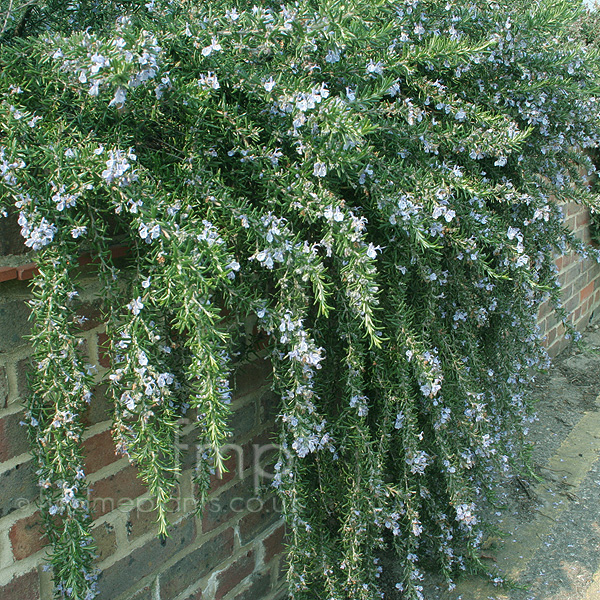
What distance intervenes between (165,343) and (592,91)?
4.96ft

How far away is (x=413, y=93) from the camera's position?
1595 mm

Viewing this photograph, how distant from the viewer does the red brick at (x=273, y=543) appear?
6.14ft

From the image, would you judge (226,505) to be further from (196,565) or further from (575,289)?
(575,289)

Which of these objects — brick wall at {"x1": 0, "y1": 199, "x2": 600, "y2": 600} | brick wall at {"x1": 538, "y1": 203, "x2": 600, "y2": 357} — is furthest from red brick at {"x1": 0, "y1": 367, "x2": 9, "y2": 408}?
brick wall at {"x1": 538, "y1": 203, "x2": 600, "y2": 357}

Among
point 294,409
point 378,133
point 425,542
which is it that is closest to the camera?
point 294,409

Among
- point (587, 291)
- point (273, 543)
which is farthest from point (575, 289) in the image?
point (273, 543)

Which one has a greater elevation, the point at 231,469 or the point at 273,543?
the point at 231,469

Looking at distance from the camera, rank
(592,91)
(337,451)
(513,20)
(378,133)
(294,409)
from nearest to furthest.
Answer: (294,409) → (378,133) → (337,451) → (513,20) → (592,91)

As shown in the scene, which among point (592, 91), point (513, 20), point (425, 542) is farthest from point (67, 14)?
point (425, 542)

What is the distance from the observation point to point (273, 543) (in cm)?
190

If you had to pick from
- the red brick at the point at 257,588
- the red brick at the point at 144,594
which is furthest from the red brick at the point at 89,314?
the red brick at the point at 257,588

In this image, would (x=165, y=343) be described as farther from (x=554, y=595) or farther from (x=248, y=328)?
(x=554, y=595)

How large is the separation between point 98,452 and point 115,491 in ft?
0.42

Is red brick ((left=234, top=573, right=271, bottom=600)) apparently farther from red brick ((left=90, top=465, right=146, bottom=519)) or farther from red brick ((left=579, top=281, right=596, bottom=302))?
red brick ((left=579, top=281, right=596, bottom=302))
